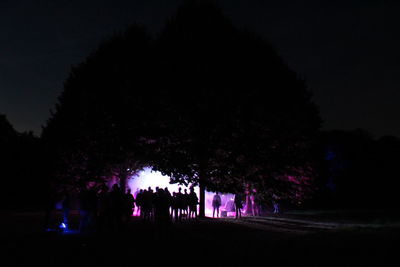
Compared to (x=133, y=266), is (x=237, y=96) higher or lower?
higher

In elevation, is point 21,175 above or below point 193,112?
below

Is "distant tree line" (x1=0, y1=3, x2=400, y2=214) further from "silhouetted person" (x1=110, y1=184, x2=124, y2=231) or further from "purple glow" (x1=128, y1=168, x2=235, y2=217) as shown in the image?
"silhouetted person" (x1=110, y1=184, x2=124, y2=231)

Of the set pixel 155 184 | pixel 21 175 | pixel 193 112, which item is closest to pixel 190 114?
pixel 193 112

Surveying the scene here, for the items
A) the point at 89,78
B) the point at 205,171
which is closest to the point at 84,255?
the point at 205,171

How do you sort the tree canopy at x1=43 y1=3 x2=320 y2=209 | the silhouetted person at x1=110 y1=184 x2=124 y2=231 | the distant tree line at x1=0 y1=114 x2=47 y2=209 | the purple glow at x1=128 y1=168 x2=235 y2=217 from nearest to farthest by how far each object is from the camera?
the silhouetted person at x1=110 y1=184 x2=124 y2=231 → the tree canopy at x1=43 y1=3 x2=320 y2=209 → the purple glow at x1=128 y1=168 x2=235 y2=217 → the distant tree line at x1=0 y1=114 x2=47 y2=209

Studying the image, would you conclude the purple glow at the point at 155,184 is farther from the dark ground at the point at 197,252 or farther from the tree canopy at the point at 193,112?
the dark ground at the point at 197,252

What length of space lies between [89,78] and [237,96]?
1260 centimetres

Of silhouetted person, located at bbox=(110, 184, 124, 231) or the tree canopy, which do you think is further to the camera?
the tree canopy

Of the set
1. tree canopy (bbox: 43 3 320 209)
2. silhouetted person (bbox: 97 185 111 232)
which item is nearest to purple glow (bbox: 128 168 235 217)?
tree canopy (bbox: 43 3 320 209)

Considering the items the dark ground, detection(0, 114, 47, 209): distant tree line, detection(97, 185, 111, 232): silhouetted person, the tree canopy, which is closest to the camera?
the dark ground

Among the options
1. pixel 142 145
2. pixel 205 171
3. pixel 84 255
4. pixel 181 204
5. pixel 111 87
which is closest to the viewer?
pixel 84 255

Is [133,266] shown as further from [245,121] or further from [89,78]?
[89,78]

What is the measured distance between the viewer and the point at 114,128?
96.2 feet

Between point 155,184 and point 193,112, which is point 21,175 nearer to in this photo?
point 155,184
